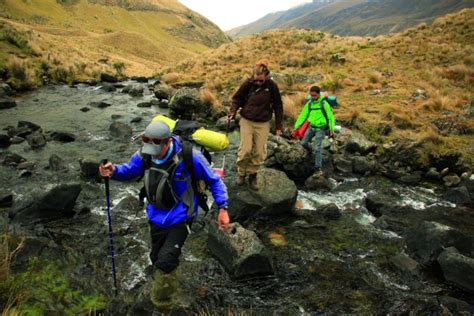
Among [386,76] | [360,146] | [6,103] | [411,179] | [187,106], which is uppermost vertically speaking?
[386,76]

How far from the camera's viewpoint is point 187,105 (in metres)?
19.9

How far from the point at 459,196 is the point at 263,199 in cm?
597

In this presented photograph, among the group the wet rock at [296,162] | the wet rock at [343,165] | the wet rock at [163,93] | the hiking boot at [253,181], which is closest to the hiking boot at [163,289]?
the hiking boot at [253,181]

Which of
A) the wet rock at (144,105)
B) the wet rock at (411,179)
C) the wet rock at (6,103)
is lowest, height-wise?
the wet rock at (411,179)

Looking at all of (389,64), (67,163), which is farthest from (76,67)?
(389,64)

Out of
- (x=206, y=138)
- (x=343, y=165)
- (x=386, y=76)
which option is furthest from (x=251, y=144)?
(x=386, y=76)

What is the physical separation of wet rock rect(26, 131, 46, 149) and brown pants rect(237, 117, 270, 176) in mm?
9010

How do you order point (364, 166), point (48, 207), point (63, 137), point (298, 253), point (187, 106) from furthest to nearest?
point (187, 106) → point (63, 137) → point (364, 166) → point (48, 207) → point (298, 253)

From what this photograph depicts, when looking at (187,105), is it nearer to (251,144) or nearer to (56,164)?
(56,164)

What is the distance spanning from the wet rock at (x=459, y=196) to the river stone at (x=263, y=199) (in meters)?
4.85

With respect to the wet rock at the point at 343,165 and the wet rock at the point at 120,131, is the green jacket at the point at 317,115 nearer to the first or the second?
the wet rock at the point at 343,165

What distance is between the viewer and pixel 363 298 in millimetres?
6676

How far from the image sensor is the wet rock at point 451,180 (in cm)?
1179

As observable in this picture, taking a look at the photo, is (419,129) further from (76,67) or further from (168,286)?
(76,67)
